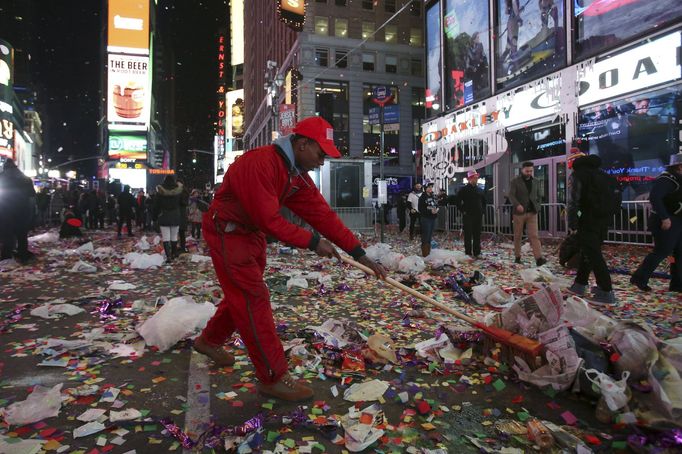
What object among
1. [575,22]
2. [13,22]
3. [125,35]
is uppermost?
[13,22]

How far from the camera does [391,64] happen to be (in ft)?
140

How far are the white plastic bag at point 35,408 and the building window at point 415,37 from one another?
45.0 meters

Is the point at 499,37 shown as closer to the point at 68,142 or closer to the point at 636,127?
the point at 636,127

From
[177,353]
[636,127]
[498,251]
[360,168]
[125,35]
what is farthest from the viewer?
[125,35]

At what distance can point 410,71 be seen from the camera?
43.0m

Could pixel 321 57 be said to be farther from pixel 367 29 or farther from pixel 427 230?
pixel 427 230

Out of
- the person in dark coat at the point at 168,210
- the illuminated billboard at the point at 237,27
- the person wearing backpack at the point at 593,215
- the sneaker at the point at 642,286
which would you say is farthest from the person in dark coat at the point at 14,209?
the illuminated billboard at the point at 237,27

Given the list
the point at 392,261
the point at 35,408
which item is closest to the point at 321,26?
the point at 392,261

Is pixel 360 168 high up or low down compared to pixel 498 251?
up

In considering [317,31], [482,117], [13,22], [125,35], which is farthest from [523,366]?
[13,22]

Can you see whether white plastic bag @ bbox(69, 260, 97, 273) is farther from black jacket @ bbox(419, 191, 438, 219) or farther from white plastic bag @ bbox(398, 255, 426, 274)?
black jacket @ bbox(419, 191, 438, 219)

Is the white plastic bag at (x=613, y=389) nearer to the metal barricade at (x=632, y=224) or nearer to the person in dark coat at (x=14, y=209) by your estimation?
the metal barricade at (x=632, y=224)

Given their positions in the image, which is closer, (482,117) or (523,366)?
(523,366)

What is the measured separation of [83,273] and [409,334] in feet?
22.0
